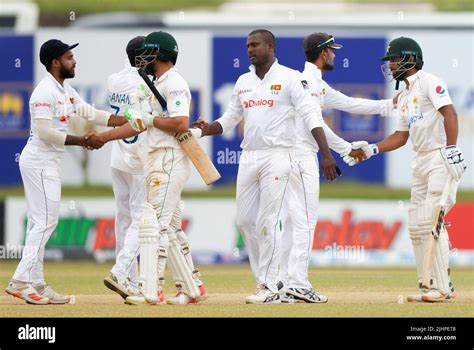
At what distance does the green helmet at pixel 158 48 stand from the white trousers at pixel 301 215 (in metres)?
1.32

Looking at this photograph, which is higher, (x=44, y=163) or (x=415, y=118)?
(x=415, y=118)

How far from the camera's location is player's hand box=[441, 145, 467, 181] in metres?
10.2

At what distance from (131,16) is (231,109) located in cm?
832

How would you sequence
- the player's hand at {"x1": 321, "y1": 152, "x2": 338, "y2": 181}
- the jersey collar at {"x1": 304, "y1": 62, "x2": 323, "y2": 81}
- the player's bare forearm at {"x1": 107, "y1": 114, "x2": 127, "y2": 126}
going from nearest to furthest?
the player's hand at {"x1": 321, "y1": 152, "x2": 338, "y2": 181}
the jersey collar at {"x1": 304, "y1": 62, "x2": 323, "y2": 81}
the player's bare forearm at {"x1": 107, "y1": 114, "x2": 127, "y2": 126}

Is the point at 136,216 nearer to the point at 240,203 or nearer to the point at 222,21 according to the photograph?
the point at 240,203

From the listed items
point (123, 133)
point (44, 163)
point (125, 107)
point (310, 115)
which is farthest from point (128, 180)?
point (310, 115)

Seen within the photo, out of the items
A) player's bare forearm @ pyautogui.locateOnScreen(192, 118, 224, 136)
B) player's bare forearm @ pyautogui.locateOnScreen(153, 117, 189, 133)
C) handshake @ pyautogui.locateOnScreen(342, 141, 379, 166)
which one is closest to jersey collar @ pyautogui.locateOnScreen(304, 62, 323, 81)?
handshake @ pyautogui.locateOnScreen(342, 141, 379, 166)

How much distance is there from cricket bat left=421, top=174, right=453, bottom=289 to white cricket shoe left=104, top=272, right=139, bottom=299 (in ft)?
7.27

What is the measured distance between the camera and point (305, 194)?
10461 millimetres

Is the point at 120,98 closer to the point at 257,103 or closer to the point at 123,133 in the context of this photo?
the point at 123,133

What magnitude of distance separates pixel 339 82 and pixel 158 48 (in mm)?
8287

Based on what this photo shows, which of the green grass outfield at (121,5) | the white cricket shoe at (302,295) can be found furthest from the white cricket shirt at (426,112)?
the green grass outfield at (121,5)

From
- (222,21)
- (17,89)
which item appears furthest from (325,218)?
(17,89)

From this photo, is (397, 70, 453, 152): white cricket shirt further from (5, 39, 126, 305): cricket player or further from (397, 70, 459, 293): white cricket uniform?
(5, 39, 126, 305): cricket player
